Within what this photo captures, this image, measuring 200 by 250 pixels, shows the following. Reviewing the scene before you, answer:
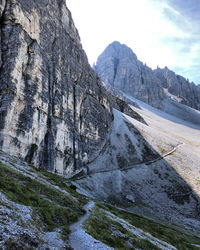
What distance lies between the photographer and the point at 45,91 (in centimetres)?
5406

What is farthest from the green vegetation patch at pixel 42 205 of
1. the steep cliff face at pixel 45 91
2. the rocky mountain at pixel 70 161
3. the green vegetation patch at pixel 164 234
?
the steep cliff face at pixel 45 91

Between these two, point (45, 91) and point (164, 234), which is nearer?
point (164, 234)

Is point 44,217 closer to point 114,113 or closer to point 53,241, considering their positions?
point 53,241

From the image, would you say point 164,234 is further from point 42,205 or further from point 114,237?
point 42,205

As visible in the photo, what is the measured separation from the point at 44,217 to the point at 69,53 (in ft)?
243

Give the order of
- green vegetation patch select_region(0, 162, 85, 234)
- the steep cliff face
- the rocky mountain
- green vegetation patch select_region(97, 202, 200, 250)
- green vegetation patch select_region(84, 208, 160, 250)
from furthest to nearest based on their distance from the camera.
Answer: the steep cliff face → green vegetation patch select_region(97, 202, 200, 250) → the rocky mountain → green vegetation patch select_region(84, 208, 160, 250) → green vegetation patch select_region(0, 162, 85, 234)

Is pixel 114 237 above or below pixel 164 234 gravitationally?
above

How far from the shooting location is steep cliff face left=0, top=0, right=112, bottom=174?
42688 mm

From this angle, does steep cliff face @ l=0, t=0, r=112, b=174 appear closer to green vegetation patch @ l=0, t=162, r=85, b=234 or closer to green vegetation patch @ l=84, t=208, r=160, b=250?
green vegetation patch @ l=0, t=162, r=85, b=234

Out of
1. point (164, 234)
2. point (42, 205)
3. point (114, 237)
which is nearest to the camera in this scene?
point (42, 205)

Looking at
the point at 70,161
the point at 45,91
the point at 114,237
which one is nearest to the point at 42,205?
the point at 114,237

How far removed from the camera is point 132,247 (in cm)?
1714

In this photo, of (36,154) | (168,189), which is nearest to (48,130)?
(36,154)

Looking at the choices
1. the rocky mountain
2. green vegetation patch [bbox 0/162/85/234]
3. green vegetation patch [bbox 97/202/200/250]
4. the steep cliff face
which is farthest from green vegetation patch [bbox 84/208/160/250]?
the steep cliff face
